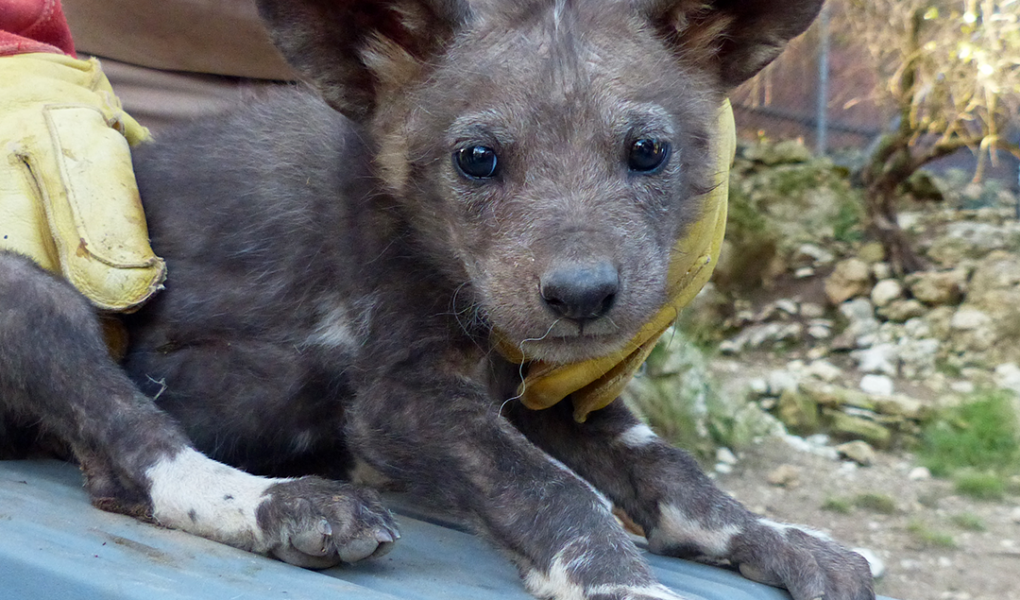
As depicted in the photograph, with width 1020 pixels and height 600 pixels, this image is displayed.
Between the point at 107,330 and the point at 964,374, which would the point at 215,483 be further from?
the point at 964,374

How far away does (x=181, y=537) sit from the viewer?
2.33 m

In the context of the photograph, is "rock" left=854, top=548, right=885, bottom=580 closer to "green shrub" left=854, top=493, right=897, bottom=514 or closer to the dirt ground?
the dirt ground

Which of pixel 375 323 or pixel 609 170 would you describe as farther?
pixel 375 323

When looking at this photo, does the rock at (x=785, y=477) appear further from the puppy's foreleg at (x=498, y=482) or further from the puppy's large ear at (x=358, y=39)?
the puppy's large ear at (x=358, y=39)

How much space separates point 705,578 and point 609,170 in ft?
3.43

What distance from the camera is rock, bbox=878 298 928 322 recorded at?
7.60 meters

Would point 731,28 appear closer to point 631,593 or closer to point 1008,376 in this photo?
point 631,593

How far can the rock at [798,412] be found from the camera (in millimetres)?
6590

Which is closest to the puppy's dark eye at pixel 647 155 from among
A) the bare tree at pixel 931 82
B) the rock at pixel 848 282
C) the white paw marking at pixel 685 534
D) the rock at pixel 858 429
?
the white paw marking at pixel 685 534

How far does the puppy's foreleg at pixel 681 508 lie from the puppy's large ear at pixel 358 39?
1.01 meters

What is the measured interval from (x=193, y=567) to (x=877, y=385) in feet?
18.9

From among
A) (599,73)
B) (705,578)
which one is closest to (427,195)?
(599,73)

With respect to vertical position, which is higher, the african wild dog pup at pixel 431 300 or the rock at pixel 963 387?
the african wild dog pup at pixel 431 300

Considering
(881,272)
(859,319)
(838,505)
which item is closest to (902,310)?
(859,319)
